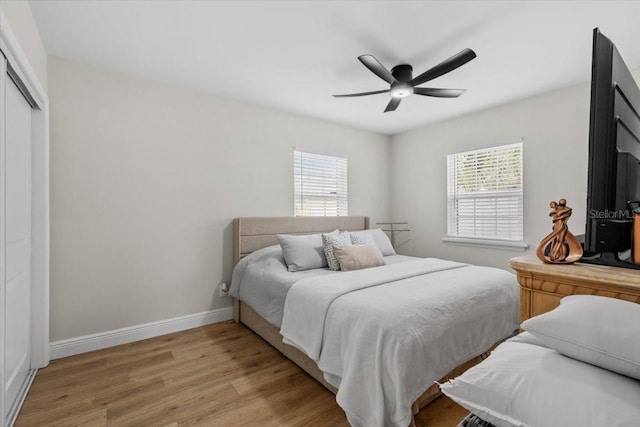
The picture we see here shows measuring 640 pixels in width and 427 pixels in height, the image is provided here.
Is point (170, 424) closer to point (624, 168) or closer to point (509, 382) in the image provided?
point (509, 382)

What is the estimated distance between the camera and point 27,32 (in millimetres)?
1930

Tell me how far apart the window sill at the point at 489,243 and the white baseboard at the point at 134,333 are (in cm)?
303

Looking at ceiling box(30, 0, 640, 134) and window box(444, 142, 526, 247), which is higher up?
ceiling box(30, 0, 640, 134)

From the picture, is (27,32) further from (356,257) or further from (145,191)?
(356,257)

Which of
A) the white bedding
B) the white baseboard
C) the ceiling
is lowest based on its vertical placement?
the white baseboard

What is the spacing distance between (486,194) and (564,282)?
10.5 feet

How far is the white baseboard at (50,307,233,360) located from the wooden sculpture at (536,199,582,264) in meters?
3.10

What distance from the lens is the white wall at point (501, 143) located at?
3.09 metres

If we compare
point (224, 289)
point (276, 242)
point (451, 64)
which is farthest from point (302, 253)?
point (451, 64)

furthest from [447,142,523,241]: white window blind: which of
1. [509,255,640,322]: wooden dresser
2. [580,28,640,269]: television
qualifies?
[509,255,640,322]: wooden dresser

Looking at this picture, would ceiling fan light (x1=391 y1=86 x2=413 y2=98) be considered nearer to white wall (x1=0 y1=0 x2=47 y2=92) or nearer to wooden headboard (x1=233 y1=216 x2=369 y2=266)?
wooden headboard (x1=233 y1=216 x2=369 y2=266)

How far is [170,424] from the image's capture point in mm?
1735

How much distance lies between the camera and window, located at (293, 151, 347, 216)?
13.1 ft

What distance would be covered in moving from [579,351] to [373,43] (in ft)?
7.63
